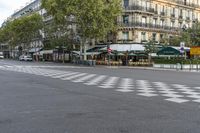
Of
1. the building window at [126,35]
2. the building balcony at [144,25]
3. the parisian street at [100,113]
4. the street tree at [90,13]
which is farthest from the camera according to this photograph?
the building window at [126,35]

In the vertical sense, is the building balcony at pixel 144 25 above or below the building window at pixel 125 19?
below

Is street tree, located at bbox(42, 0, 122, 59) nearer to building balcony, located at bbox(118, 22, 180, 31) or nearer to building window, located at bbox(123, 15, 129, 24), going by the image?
building balcony, located at bbox(118, 22, 180, 31)

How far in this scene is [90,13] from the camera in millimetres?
56344

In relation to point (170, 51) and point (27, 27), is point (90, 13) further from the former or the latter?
point (27, 27)

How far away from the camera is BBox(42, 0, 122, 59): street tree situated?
56.8 m

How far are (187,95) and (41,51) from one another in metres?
82.1

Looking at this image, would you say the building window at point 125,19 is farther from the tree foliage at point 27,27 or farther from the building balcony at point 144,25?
the tree foliage at point 27,27

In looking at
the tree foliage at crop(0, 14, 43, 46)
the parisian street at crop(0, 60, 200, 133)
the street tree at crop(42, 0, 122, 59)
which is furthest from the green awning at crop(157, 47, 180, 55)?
the tree foliage at crop(0, 14, 43, 46)

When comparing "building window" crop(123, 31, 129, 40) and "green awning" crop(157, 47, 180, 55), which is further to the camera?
"building window" crop(123, 31, 129, 40)

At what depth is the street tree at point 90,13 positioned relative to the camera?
56750 mm

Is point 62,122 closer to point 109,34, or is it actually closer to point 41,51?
point 109,34

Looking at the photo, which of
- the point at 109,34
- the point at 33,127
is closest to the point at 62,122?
the point at 33,127

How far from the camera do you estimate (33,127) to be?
7613mm

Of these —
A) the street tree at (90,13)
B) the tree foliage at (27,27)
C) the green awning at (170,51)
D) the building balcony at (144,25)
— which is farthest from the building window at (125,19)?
the tree foliage at (27,27)
